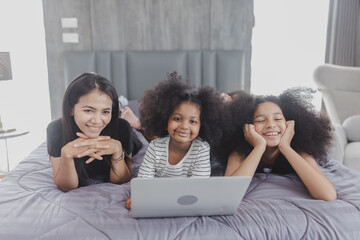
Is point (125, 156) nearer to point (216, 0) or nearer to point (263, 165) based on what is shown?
point (263, 165)

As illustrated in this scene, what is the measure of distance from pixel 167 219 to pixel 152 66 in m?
2.34

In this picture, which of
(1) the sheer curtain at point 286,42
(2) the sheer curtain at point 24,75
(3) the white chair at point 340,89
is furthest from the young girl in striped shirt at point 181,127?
(2) the sheer curtain at point 24,75

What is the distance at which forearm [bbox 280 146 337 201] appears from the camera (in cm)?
135

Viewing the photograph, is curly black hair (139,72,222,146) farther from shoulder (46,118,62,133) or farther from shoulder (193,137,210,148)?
shoulder (46,118,62,133)

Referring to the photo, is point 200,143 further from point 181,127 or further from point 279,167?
point 279,167

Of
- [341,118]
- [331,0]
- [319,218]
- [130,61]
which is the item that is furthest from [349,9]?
[319,218]

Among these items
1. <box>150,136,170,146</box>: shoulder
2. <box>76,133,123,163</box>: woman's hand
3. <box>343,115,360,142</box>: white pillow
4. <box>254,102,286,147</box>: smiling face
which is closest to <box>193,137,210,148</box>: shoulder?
<box>150,136,170,146</box>: shoulder

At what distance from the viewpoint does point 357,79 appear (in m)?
Answer: 3.09

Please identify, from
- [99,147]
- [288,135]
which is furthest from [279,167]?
[99,147]

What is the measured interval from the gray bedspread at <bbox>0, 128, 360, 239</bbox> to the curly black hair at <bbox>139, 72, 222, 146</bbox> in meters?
0.35

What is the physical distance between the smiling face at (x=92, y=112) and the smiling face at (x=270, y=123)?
72 centimetres

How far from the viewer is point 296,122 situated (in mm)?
1633

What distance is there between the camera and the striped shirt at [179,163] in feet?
4.82

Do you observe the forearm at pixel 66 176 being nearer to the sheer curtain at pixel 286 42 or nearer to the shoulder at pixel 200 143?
the shoulder at pixel 200 143
